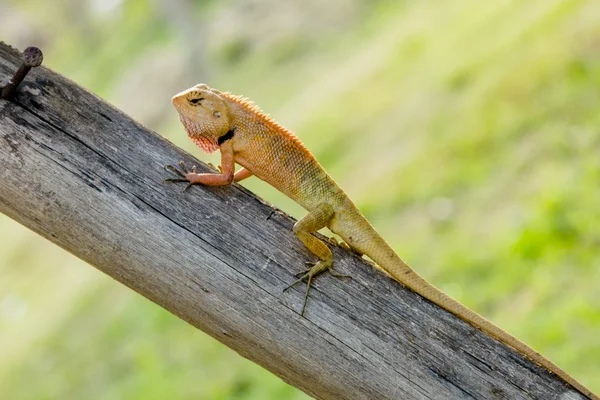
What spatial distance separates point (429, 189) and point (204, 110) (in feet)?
23.4

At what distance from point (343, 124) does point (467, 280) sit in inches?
365

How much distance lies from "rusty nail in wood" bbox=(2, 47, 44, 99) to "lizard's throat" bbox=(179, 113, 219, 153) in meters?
1.36

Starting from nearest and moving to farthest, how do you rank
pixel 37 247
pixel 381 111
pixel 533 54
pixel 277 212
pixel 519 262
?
pixel 277 212 < pixel 519 262 < pixel 533 54 < pixel 381 111 < pixel 37 247

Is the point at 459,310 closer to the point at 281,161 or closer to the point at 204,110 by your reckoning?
the point at 281,161

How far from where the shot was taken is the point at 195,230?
3.20 m

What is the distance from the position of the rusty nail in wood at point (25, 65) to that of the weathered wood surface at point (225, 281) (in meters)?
0.07

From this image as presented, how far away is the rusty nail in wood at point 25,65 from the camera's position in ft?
9.96

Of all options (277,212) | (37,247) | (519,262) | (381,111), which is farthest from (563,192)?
(37,247)

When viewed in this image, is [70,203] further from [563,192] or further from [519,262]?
[563,192]

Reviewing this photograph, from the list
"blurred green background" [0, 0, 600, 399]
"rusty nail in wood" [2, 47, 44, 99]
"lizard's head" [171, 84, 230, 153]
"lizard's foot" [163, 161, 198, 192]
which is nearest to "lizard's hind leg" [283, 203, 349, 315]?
"lizard's foot" [163, 161, 198, 192]

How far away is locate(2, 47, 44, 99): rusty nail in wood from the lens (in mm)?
3037

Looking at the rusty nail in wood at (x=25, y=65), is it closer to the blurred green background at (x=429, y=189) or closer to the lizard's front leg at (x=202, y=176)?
the lizard's front leg at (x=202, y=176)

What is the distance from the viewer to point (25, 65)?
3.05 m

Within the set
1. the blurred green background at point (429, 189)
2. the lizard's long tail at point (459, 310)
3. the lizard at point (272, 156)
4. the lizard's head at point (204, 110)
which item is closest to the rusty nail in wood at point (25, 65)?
the lizard at point (272, 156)
